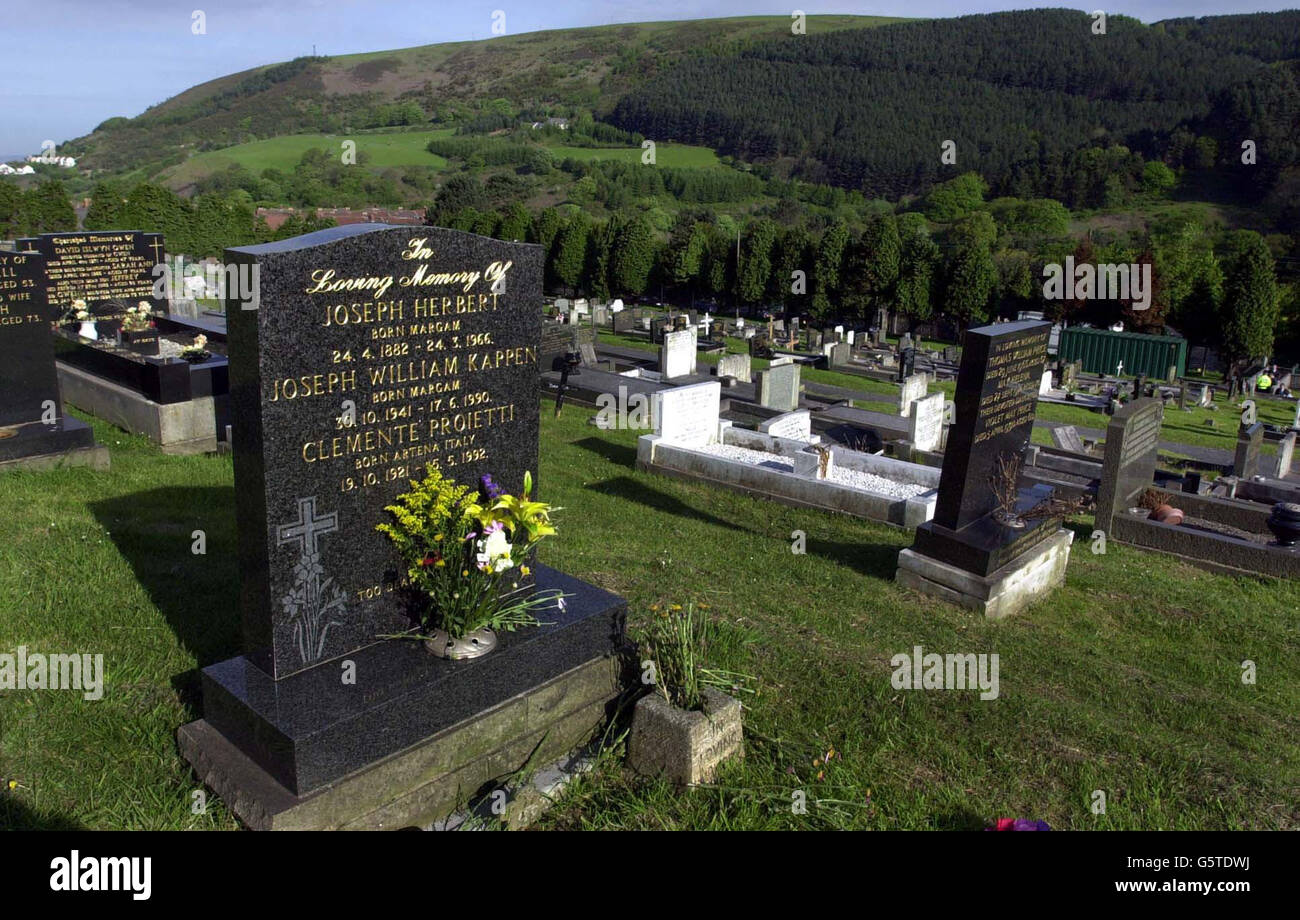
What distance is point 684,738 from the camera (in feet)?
15.8

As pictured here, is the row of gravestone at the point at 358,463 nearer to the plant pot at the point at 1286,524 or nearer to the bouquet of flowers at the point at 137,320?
the plant pot at the point at 1286,524

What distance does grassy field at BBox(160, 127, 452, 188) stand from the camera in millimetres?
99562

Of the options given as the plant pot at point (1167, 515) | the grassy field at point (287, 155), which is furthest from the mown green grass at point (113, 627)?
the grassy field at point (287, 155)

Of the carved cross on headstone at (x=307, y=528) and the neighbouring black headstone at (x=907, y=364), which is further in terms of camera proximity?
the neighbouring black headstone at (x=907, y=364)

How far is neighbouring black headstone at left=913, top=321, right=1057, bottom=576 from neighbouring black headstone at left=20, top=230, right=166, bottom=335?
532 inches

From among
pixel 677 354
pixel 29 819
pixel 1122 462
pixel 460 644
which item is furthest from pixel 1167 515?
pixel 29 819

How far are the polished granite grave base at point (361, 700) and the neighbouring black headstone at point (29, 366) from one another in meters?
6.83

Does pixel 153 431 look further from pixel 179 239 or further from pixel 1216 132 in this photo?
pixel 1216 132

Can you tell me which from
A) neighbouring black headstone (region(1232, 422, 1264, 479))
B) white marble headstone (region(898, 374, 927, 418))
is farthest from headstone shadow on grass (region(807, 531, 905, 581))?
white marble headstone (region(898, 374, 927, 418))

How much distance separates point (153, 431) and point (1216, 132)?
355 feet

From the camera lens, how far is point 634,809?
15.1 ft

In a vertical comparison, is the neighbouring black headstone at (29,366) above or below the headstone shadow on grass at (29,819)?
above

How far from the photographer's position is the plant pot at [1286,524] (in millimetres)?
10297

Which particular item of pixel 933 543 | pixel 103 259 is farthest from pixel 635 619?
pixel 103 259
